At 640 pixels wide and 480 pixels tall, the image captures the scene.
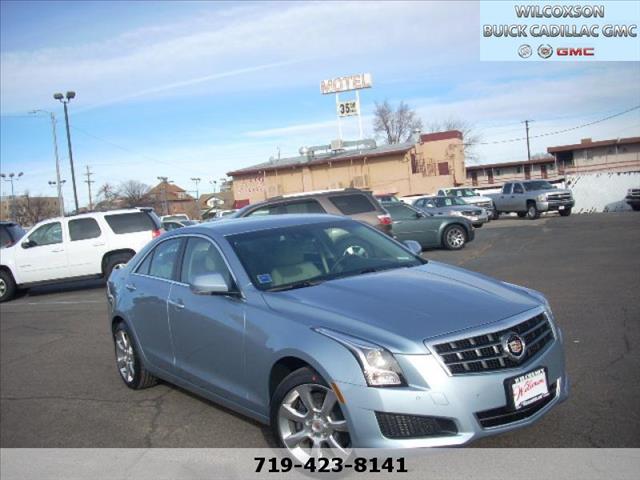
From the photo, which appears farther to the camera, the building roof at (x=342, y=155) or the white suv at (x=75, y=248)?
the building roof at (x=342, y=155)

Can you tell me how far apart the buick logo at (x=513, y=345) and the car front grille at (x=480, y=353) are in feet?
0.06

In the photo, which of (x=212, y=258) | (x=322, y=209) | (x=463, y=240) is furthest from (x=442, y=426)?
(x=463, y=240)

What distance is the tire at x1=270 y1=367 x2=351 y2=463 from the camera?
12.1ft

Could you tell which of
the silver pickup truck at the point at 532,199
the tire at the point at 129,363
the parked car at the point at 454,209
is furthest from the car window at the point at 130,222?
the silver pickup truck at the point at 532,199

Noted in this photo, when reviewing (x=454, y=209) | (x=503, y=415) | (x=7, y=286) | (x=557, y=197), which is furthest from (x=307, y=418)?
(x=557, y=197)

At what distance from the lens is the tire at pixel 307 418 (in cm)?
369

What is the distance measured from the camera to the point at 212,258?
5059 mm

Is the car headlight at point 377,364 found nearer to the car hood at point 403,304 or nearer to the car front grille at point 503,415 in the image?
the car hood at point 403,304

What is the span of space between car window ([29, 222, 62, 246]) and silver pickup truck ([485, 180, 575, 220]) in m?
21.1

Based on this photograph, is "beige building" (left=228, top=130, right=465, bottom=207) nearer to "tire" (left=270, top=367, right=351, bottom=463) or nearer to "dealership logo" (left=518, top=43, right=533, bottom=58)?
"dealership logo" (left=518, top=43, right=533, bottom=58)

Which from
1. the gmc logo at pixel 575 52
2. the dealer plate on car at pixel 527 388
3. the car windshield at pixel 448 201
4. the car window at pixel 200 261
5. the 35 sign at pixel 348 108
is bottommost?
the dealer plate on car at pixel 527 388

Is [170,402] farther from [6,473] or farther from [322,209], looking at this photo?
[322,209]

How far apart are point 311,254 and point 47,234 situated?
12715 millimetres

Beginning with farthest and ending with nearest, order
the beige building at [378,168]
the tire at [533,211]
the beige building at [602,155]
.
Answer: the beige building at [602,155], the beige building at [378,168], the tire at [533,211]
